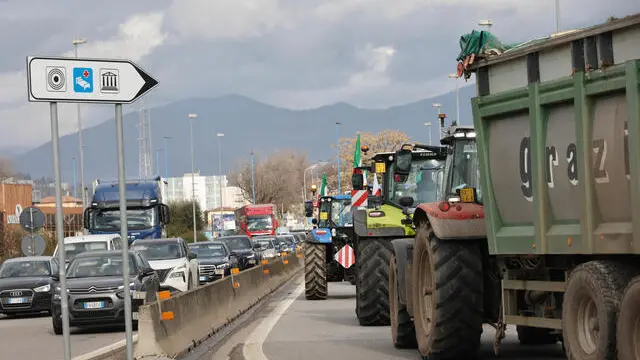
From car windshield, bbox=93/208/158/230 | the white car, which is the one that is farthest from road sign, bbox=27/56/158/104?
car windshield, bbox=93/208/158/230

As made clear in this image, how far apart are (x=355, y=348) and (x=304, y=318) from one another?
23.5 ft

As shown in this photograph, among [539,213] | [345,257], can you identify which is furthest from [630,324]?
[345,257]

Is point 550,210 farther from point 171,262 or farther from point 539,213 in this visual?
point 171,262

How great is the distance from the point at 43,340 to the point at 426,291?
10209mm

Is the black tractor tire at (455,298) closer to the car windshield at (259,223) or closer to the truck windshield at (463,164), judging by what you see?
the truck windshield at (463,164)

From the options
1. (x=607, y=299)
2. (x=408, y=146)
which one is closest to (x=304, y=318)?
(x=408, y=146)

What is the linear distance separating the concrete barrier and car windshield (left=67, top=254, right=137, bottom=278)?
2148mm

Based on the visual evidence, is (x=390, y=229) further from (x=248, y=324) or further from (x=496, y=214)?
(x=496, y=214)

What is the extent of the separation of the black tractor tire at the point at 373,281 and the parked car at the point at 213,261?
1816 centimetres

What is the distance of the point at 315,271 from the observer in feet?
96.6

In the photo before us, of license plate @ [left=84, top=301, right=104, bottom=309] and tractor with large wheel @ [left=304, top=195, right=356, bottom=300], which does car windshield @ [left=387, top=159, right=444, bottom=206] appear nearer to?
license plate @ [left=84, top=301, right=104, bottom=309]

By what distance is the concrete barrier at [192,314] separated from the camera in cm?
1571

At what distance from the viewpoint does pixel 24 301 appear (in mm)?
29984

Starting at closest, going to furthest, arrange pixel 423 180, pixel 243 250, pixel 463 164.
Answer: pixel 463 164, pixel 423 180, pixel 243 250
